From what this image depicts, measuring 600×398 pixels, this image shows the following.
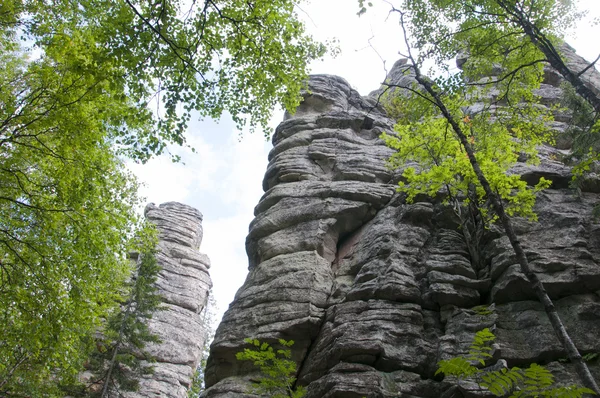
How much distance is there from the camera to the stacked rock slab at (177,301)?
84.5ft

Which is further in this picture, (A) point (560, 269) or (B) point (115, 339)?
(B) point (115, 339)

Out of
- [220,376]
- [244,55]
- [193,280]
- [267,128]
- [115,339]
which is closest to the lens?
[244,55]

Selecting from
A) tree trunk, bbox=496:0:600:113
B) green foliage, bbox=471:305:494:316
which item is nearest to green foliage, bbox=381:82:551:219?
tree trunk, bbox=496:0:600:113

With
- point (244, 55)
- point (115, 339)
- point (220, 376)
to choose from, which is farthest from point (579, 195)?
point (115, 339)

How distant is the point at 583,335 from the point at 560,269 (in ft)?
6.53

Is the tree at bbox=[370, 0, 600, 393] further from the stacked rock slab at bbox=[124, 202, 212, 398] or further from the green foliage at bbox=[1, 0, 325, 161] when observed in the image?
the stacked rock slab at bbox=[124, 202, 212, 398]

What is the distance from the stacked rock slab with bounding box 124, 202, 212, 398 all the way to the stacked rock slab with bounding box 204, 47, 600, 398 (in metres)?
9.75

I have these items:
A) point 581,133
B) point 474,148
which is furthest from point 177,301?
point 581,133

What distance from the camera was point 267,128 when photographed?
11.9 meters

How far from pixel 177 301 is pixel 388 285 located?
69.2 feet

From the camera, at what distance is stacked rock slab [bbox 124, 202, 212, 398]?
2577 centimetres

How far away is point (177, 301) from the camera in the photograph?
102 ft

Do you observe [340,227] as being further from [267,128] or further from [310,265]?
[267,128]

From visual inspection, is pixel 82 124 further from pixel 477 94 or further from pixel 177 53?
pixel 477 94
